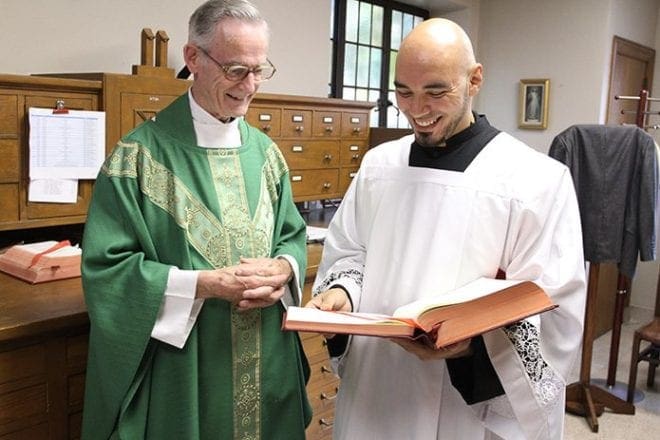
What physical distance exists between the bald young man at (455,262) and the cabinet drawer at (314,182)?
1.43 meters

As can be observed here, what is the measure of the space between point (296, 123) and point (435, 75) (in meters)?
1.66

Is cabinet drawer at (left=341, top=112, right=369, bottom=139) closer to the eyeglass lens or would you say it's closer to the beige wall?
the beige wall

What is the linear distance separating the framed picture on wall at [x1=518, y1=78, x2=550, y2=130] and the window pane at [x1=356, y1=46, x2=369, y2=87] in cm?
120

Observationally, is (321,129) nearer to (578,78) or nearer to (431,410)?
(431,410)

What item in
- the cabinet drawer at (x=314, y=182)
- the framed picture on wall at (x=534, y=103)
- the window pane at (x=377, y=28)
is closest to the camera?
the cabinet drawer at (x=314, y=182)

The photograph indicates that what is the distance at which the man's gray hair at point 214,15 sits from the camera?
1491 mm

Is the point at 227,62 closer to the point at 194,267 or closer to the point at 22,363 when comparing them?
the point at 194,267

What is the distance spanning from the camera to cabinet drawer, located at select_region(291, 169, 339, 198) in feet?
9.55

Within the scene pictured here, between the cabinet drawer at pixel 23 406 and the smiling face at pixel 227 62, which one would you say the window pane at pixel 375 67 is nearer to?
the smiling face at pixel 227 62

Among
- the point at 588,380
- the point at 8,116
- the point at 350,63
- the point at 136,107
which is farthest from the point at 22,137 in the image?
the point at 588,380

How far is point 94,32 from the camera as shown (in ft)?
8.20

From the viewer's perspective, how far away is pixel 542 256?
1269 mm

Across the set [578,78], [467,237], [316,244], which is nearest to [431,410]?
[467,237]

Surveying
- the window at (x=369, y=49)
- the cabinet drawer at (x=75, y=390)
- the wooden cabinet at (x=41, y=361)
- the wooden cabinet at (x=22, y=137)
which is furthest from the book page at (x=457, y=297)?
the window at (x=369, y=49)
